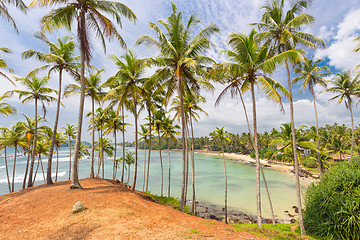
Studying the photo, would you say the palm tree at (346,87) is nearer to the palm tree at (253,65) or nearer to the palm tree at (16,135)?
the palm tree at (253,65)

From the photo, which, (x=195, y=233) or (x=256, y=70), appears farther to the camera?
(x=256, y=70)

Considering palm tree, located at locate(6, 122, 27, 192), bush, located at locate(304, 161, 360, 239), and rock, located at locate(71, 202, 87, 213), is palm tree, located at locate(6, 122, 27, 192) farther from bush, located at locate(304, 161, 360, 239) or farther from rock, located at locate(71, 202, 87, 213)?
bush, located at locate(304, 161, 360, 239)

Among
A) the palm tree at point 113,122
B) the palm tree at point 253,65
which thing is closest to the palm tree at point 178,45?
the palm tree at point 253,65

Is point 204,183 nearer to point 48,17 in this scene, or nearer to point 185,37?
point 185,37

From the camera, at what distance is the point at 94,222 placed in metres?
5.58

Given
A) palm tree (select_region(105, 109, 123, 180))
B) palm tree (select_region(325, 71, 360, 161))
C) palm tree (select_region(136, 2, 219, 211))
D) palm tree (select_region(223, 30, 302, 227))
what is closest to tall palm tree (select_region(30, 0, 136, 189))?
palm tree (select_region(136, 2, 219, 211))

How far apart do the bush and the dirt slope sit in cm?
713

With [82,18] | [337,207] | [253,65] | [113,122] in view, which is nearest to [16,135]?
[113,122]

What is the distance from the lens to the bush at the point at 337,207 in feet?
27.1

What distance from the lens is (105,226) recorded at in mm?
5312

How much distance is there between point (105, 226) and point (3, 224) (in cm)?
464

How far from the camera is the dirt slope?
4988 mm

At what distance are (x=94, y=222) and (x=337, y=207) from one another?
12.9 m

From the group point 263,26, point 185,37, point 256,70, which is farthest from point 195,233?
point 263,26
